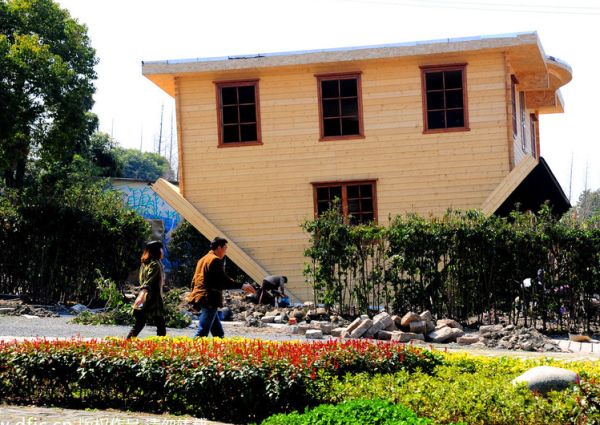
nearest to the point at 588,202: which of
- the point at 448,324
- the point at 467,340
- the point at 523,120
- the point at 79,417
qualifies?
the point at 523,120

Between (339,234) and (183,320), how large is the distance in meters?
3.62

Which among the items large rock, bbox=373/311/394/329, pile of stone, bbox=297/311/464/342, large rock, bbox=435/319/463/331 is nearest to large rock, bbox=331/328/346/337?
pile of stone, bbox=297/311/464/342

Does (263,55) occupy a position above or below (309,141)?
above

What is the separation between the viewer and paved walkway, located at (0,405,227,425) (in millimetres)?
8625

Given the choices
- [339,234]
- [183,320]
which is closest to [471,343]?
[339,234]

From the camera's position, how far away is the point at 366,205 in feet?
79.1

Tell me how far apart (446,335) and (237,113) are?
10337mm

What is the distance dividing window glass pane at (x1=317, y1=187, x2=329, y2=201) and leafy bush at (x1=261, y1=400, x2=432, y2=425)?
644 inches

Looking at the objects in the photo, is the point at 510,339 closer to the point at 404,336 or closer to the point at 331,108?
the point at 404,336

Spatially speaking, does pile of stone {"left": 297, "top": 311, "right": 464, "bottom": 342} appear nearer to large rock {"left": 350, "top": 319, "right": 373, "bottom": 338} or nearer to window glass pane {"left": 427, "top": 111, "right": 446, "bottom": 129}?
large rock {"left": 350, "top": 319, "right": 373, "bottom": 338}

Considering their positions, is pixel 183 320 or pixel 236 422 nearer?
pixel 236 422

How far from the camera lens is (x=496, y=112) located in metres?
23.7

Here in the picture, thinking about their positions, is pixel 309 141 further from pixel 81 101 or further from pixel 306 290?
pixel 81 101

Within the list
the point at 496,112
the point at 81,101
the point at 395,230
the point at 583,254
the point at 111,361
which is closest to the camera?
the point at 111,361
